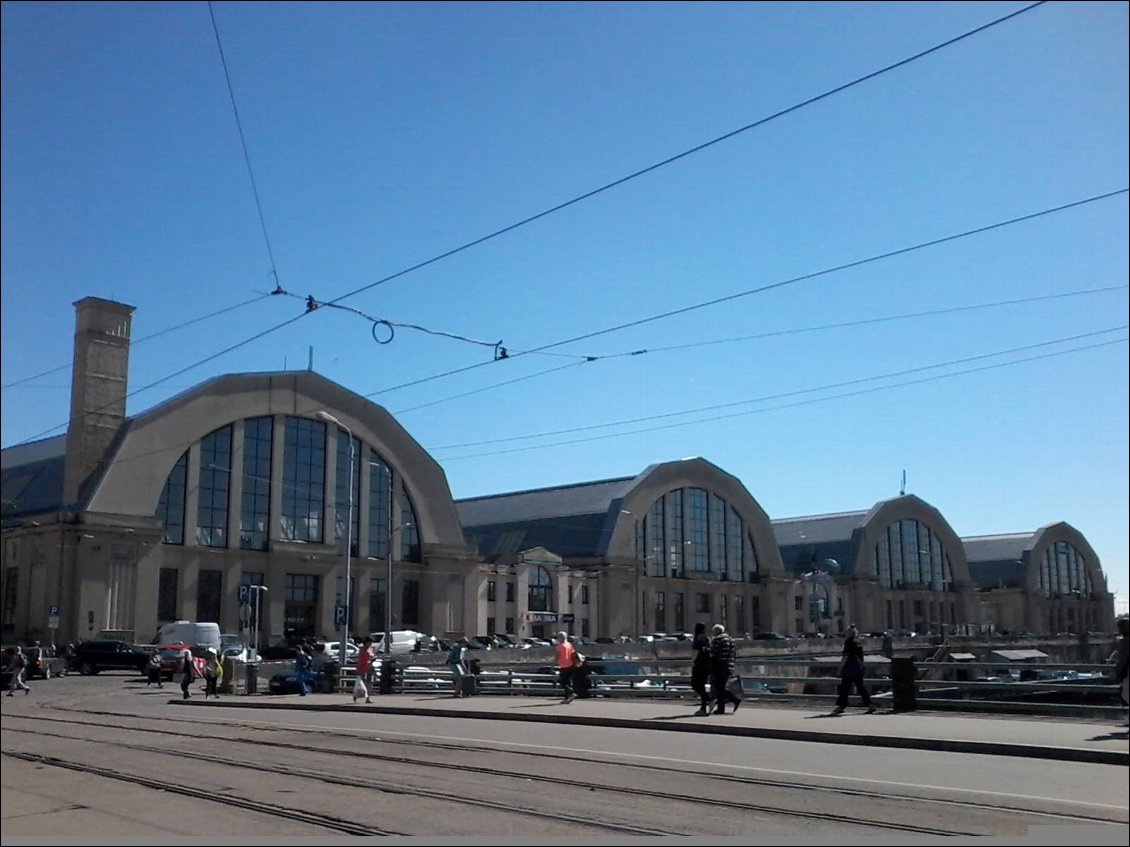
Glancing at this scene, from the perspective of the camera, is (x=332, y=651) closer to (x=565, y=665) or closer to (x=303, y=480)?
(x=303, y=480)

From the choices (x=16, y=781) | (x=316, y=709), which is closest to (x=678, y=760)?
(x=16, y=781)

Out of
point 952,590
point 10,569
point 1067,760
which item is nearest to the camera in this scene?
point 1067,760

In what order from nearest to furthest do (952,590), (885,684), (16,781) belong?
(16,781), (885,684), (952,590)

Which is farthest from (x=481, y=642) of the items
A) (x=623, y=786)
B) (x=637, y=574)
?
(x=623, y=786)

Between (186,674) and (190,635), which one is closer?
(186,674)

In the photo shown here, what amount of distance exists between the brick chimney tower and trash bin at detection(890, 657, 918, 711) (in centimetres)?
4652

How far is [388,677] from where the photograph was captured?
30.9 meters

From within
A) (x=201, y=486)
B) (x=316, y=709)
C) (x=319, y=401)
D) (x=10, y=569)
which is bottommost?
(x=316, y=709)

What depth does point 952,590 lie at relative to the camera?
111m

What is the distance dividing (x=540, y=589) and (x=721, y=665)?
193ft

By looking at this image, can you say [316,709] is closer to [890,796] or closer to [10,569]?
[890,796]

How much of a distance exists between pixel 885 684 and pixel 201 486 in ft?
157

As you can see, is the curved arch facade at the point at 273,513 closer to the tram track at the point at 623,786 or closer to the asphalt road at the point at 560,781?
the asphalt road at the point at 560,781

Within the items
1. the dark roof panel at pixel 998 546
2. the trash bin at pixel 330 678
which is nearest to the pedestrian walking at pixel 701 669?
the trash bin at pixel 330 678
